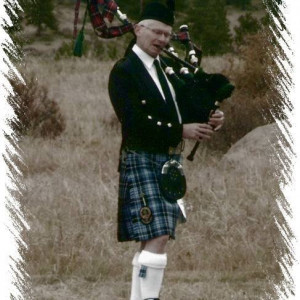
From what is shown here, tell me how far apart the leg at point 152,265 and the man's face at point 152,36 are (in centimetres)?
109

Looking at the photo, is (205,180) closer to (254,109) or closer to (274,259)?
(274,259)

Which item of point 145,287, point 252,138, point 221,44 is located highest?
point 145,287

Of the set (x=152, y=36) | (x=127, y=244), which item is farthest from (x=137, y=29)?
(x=127, y=244)

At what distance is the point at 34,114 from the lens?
36.6 ft

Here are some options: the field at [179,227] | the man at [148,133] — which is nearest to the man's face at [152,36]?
the man at [148,133]

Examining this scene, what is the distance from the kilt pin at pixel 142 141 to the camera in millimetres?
4172

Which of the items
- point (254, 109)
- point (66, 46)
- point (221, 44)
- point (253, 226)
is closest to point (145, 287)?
point (253, 226)

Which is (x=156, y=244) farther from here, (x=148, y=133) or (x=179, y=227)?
(x=179, y=227)

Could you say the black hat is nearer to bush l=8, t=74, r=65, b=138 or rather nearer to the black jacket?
the black jacket

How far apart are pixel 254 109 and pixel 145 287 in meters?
6.88

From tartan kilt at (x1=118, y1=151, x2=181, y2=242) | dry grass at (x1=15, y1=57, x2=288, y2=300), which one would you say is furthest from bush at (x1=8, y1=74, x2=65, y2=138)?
tartan kilt at (x1=118, y1=151, x2=181, y2=242)

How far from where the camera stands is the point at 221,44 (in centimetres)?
1789

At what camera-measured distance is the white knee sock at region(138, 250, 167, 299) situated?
4168 millimetres

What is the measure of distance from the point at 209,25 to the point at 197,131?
1244cm
